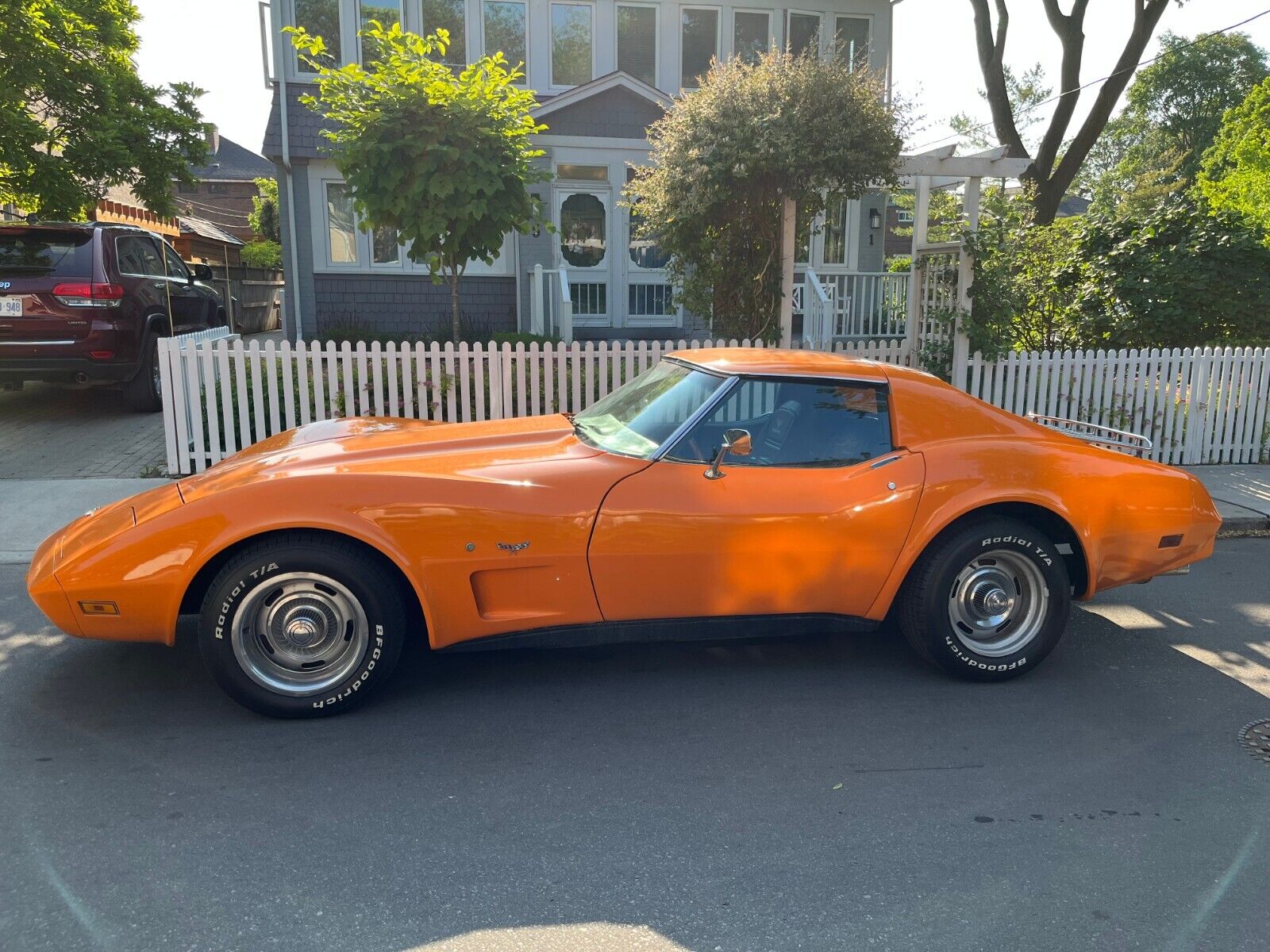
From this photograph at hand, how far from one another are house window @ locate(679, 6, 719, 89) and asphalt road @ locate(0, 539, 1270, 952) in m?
14.3

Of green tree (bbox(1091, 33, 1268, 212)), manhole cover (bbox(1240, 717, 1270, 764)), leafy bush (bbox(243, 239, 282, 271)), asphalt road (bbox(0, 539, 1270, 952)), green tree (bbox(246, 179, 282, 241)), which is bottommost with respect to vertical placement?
manhole cover (bbox(1240, 717, 1270, 764))

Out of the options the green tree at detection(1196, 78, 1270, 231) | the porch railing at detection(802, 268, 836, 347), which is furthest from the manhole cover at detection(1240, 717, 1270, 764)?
the green tree at detection(1196, 78, 1270, 231)

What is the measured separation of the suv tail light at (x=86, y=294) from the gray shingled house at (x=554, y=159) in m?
5.87

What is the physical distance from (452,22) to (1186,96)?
46633mm

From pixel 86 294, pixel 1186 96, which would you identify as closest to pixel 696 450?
pixel 86 294

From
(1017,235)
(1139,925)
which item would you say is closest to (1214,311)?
(1017,235)

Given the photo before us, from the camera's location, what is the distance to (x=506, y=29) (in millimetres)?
15906

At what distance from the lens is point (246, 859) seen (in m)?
2.93

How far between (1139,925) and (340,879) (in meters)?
2.33

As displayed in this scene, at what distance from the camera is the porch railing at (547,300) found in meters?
14.1

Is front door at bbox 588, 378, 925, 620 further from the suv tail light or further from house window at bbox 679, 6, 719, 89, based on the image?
house window at bbox 679, 6, 719, 89

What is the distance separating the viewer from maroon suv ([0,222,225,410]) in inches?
363

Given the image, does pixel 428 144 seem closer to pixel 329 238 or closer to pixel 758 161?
pixel 758 161

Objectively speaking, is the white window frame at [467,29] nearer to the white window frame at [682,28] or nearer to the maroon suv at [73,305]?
the white window frame at [682,28]
